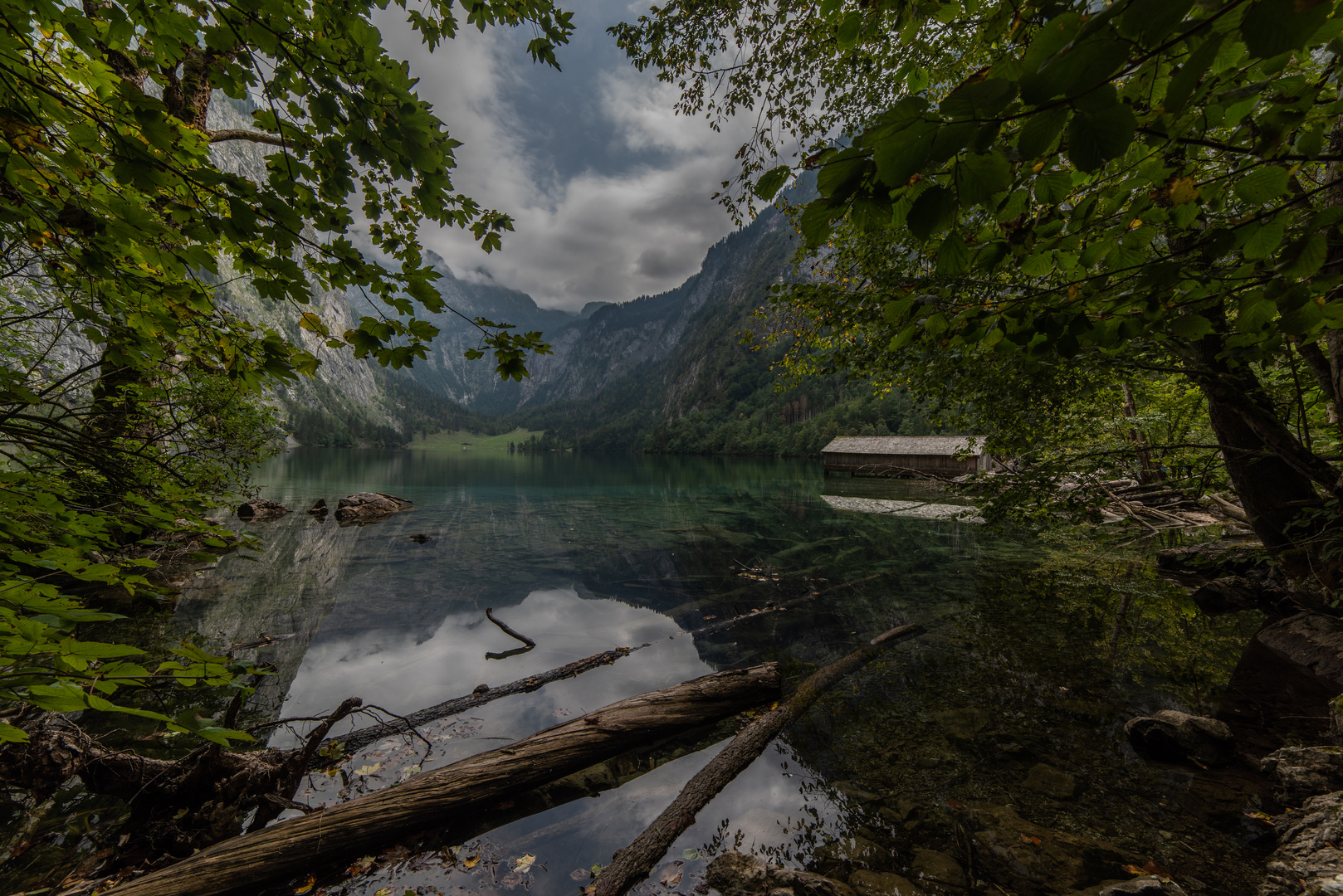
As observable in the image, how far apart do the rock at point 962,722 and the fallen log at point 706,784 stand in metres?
1.50

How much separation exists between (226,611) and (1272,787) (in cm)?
1731

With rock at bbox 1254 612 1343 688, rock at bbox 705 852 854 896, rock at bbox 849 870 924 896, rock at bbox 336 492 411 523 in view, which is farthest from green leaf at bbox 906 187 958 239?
rock at bbox 336 492 411 523

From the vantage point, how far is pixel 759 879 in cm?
385

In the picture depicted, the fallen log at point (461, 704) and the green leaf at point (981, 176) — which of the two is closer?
the green leaf at point (981, 176)

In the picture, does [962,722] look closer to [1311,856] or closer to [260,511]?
[1311,856]

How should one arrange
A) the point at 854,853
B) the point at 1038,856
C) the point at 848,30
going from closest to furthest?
the point at 848,30, the point at 1038,856, the point at 854,853

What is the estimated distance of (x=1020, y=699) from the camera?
6.49 meters

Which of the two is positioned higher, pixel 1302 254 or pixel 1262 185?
pixel 1262 185

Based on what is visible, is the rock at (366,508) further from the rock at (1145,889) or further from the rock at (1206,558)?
the rock at (1206,558)

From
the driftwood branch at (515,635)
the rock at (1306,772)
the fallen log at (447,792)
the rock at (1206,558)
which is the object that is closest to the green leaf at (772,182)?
the fallen log at (447,792)

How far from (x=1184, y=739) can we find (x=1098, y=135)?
717 centimetres

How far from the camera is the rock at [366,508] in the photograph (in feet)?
78.1

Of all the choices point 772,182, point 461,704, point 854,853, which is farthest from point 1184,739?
point 461,704

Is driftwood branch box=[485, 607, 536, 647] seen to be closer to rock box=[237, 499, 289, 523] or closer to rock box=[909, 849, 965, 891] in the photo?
rock box=[909, 849, 965, 891]
